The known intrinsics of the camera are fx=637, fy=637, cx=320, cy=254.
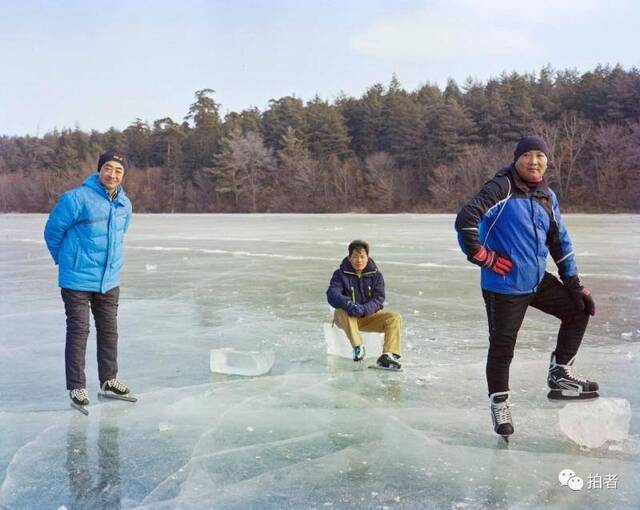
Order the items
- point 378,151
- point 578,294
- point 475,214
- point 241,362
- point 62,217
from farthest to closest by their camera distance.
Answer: point 378,151
point 241,362
point 62,217
point 578,294
point 475,214

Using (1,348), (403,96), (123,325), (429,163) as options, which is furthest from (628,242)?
(403,96)

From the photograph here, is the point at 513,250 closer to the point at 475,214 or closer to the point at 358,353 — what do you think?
the point at 475,214

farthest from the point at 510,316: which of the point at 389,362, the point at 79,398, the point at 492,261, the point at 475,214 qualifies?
the point at 79,398

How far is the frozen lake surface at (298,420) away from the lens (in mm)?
2486

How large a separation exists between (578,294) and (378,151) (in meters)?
63.9

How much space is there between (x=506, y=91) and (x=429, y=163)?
32.9 feet

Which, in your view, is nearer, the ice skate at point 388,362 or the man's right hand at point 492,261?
the man's right hand at point 492,261

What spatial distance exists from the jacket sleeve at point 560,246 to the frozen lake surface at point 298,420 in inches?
30.2

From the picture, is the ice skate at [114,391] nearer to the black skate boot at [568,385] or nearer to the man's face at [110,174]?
the man's face at [110,174]

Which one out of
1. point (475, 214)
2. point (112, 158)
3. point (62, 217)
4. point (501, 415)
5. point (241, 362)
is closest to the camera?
point (475, 214)

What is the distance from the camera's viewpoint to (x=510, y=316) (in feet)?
9.75

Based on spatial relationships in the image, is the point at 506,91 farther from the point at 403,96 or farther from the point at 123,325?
the point at 123,325

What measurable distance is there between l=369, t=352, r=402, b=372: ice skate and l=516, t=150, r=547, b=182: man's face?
172cm

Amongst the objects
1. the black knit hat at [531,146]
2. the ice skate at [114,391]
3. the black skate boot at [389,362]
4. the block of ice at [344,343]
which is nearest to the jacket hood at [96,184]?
the ice skate at [114,391]
